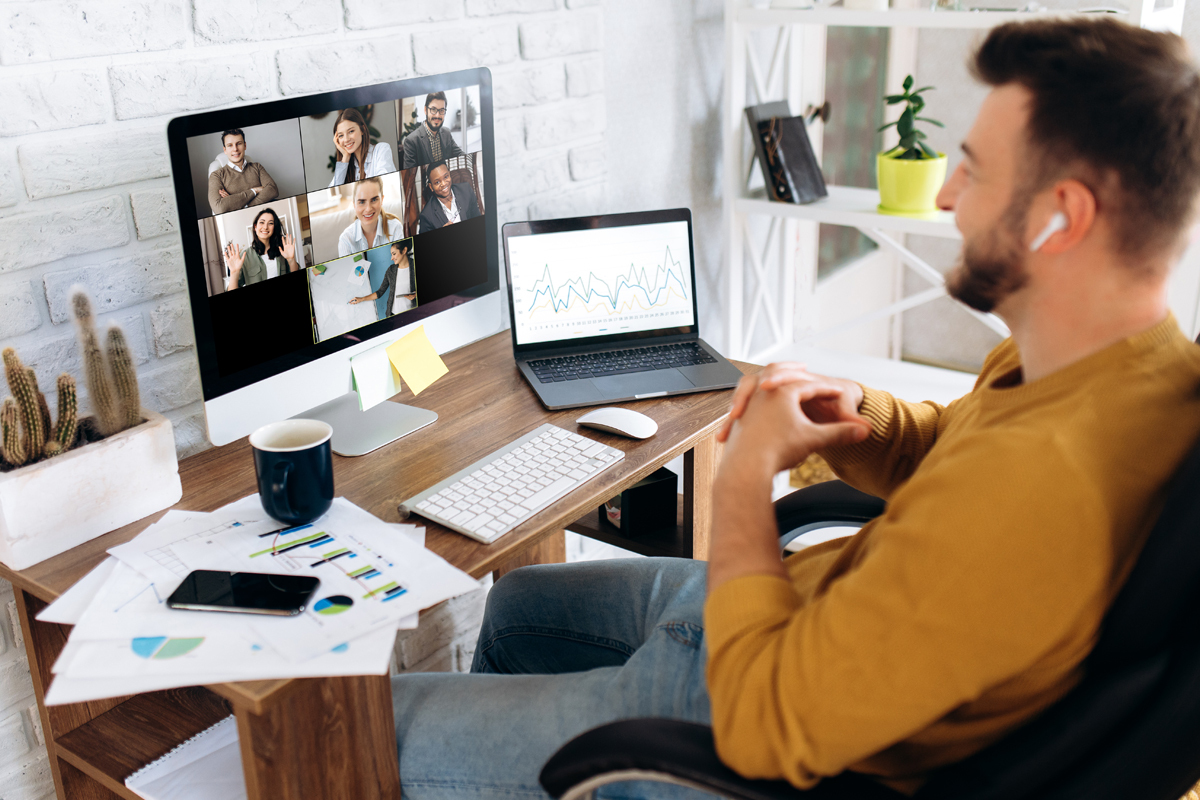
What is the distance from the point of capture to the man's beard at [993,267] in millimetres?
877

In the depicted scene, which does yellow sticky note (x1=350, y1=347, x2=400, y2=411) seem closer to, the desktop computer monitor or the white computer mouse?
the desktop computer monitor

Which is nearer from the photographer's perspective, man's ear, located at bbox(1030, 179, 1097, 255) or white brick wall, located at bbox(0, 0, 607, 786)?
man's ear, located at bbox(1030, 179, 1097, 255)

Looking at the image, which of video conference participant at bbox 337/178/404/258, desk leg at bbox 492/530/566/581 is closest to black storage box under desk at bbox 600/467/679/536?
desk leg at bbox 492/530/566/581

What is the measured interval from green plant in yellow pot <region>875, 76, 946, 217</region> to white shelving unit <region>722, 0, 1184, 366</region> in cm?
5

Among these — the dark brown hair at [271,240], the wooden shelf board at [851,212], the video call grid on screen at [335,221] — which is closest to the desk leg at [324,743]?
the video call grid on screen at [335,221]

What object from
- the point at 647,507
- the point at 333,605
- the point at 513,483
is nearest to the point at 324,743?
the point at 333,605

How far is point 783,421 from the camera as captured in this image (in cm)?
102

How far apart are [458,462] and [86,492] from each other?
17.5 inches

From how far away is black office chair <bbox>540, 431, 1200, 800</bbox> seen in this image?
0.74 metres

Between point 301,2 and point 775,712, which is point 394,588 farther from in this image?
point 301,2

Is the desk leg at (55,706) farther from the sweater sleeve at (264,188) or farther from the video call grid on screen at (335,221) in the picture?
the sweater sleeve at (264,188)

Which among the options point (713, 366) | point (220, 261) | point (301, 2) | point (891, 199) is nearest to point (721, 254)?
point (891, 199)

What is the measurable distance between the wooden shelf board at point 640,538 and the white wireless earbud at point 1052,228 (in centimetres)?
91

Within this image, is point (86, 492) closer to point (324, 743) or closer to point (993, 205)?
point (324, 743)
